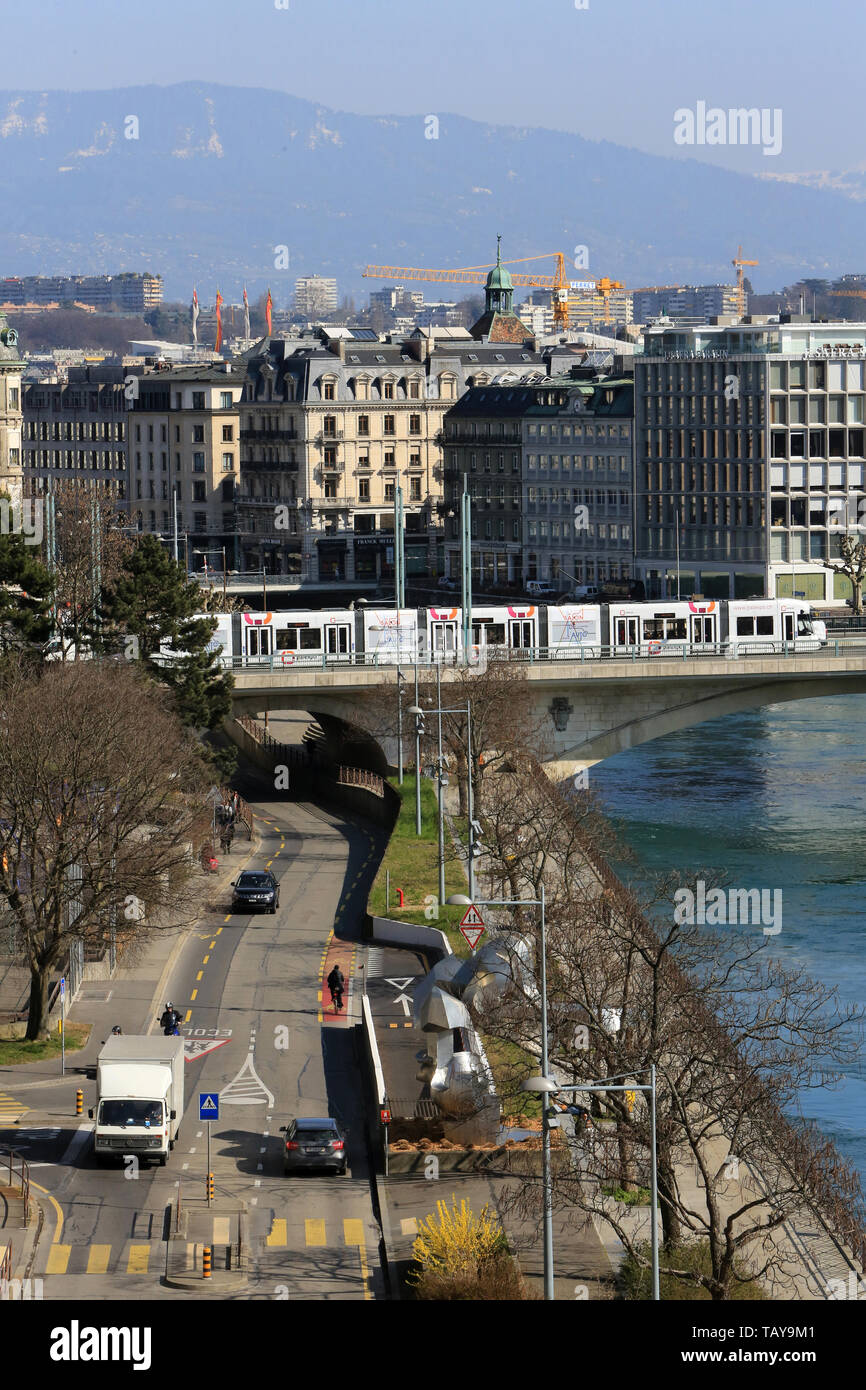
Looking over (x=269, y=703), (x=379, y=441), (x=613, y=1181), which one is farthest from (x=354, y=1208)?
(x=379, y=441)

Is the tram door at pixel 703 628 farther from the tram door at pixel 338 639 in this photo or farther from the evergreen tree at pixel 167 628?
the evergreen tree at pixel 167 628

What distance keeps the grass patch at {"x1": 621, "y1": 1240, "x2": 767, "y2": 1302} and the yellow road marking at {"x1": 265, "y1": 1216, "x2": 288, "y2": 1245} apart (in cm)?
562

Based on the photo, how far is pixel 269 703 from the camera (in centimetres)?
9575

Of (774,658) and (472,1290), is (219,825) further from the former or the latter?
(472,1290)

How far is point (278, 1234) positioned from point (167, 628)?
46.0m

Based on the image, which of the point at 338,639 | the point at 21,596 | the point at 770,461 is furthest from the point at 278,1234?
the point at 770,461

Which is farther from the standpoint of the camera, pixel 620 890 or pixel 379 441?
pixel 379 441

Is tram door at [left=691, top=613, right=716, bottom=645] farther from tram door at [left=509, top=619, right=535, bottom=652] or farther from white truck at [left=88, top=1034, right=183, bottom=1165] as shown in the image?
white truck at [left=88, top=1034, right=183, bottom=1165]

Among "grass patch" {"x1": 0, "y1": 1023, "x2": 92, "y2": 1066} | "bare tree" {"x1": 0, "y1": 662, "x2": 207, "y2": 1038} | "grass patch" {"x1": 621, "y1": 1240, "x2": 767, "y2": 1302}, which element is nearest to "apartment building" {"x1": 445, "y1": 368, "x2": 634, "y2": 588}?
"bare tree" {"x1": 0, "y1": 662, "x2": 207, "y2": 1038}

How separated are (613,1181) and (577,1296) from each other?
665 centimetres

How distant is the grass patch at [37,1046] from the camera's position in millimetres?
53719

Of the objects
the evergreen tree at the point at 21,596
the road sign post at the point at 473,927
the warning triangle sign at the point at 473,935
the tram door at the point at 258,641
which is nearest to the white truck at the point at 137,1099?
the road sign post at the point at 473,927

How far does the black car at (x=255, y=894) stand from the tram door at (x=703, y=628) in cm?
3210
